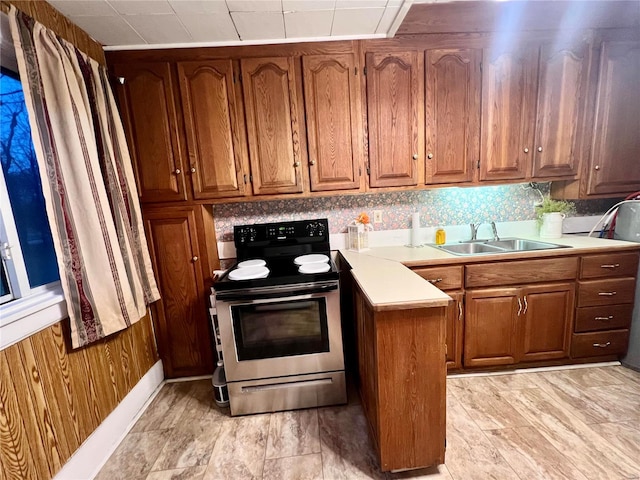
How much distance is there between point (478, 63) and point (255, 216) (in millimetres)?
1936

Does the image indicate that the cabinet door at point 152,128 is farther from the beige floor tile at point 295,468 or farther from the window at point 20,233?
the beige floor tile at point 295,468

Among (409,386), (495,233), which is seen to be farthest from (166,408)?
(495,233)

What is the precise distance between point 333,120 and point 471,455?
6.86ft

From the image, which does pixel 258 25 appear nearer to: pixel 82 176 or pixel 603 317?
pixel 82 176

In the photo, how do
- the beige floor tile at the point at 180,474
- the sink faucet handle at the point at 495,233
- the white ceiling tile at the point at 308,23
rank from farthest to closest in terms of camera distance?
the sink faucet handle at the point at 495,233, the white ceiling tile at the point at 308,23, the beige floor tile at the point at 180,474

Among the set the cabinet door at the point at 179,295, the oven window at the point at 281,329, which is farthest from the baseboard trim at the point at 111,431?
the oven window at the point at 281,329

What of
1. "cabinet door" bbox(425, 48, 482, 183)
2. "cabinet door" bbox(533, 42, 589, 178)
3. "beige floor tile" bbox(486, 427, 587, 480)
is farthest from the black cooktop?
"cabinet door" bbox(533, 42, 589, 178)

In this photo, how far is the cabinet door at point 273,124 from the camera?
189 centimetres

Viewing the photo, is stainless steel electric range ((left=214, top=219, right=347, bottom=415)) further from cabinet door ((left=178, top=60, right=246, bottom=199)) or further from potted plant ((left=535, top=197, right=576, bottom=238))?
potted plant ((left=535, top=197, right=576, bottom=238))

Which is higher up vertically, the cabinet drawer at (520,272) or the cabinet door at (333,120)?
the cabinet door at (333,120)

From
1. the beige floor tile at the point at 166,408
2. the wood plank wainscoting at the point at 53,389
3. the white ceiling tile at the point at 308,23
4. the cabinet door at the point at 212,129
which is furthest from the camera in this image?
the cabinet door at the point at 212,129

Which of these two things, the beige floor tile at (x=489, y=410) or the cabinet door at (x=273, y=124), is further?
the cabinet door at (x=273, y=124)

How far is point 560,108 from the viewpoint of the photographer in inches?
78.2

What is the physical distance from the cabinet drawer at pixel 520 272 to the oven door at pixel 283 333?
3.16 feet
